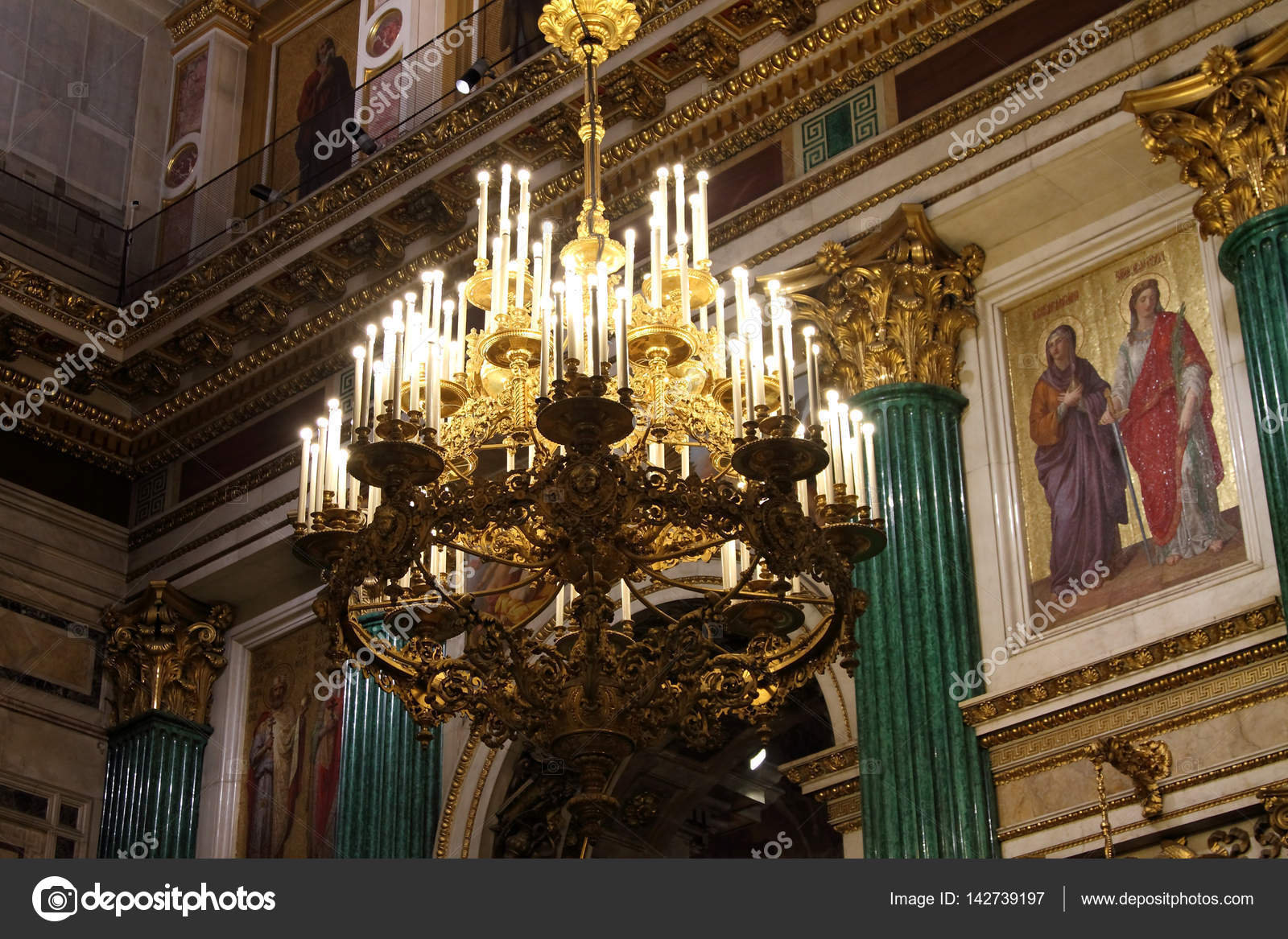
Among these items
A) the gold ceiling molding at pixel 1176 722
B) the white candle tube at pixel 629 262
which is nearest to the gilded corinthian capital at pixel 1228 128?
the gold ceiling molding at pixel 1176 722

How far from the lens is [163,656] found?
10594 mm

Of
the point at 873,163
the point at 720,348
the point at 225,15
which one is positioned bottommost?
the point at 720,348

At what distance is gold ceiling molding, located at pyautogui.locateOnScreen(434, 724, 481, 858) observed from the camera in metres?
9.18

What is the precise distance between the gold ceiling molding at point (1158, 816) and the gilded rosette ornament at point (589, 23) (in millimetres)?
3032

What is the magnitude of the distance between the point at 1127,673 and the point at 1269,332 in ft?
4.15

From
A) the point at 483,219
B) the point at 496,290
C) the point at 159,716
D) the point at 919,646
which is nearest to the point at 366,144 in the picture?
the point at 159,716

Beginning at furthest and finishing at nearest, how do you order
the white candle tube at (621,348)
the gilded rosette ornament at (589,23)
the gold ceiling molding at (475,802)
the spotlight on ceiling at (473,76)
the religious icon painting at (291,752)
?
the religious icon painting at (291,752)
the spotlight on ceiling at (473,76)
the gold ceiling molding at (475,802)
the gilded rosette ornament at (589,23)
the white candle tube at (621,348)

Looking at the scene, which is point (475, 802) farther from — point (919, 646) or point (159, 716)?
point (919, 646)

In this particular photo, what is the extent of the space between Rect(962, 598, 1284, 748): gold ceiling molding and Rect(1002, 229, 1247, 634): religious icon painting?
33cm

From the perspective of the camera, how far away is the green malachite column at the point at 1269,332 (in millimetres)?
6328

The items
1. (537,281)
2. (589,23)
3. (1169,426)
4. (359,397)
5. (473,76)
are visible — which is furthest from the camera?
(473,76)

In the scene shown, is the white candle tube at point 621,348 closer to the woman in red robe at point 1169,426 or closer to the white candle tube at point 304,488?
the white candle tube at point 304,488

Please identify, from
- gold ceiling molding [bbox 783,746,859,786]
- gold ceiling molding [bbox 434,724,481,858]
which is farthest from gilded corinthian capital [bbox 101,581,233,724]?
gold ceiling molding [bbox 783,746,859,786]

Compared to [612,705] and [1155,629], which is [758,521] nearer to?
[612,705]
